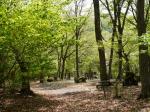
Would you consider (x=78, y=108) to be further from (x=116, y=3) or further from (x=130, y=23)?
(x=130, y=23)

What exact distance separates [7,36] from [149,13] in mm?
23053

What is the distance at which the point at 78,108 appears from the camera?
614 inches

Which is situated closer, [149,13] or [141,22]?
[141,22]

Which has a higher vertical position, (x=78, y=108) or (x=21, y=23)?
(x=21, y=23)

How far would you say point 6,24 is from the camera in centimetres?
1321

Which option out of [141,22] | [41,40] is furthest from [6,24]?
[141,22]

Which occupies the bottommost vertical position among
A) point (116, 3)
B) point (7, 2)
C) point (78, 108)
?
point (78, 108)

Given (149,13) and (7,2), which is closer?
(7,2)

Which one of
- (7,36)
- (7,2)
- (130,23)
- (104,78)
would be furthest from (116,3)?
(7,36)

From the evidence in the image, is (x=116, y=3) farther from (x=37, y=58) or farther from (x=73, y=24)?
(x=37, y=58)

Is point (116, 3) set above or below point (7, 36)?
above

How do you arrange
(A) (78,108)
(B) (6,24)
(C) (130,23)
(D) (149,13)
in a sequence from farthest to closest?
(C) (130,23) < (D) (149,13) < (A) (78,108) < (B) (6,24)

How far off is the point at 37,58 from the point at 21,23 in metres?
3.02

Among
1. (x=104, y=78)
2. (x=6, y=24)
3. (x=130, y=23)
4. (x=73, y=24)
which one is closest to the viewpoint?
(x=6, y=24)
